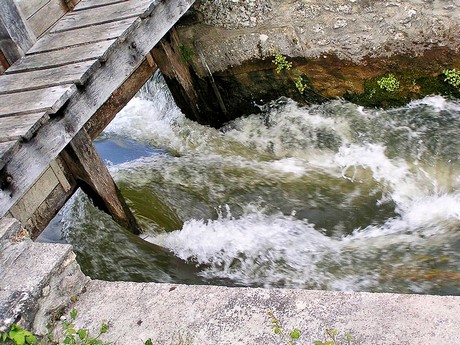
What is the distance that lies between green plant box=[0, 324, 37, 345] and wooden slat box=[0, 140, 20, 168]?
986mm

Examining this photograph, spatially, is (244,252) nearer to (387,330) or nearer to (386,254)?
(386,254)

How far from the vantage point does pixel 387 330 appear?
1793 millimetres

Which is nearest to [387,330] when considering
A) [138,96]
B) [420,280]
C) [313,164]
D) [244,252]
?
[420,280]

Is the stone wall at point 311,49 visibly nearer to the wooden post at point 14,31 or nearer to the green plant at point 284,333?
the wooden post at point 14,31

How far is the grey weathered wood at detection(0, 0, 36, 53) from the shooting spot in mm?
3311

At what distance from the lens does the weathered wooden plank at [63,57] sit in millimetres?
3268

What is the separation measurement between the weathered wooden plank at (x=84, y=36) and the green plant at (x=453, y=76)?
2627mm

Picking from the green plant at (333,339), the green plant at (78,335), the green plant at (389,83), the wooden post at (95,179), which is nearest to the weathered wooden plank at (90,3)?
the wooden post at (95,179)

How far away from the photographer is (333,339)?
70.8 inches

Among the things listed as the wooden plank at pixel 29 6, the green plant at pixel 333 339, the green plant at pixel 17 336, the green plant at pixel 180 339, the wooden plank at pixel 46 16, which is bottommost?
the green plant at pixel 333 339

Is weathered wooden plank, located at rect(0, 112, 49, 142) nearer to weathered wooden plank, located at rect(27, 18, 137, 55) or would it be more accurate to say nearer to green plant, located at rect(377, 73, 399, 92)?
weathered wooden plank, located at rect(27, 18, 137, 55)

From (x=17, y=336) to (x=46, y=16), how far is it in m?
2.68

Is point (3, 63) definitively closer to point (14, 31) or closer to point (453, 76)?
point (14, 31)

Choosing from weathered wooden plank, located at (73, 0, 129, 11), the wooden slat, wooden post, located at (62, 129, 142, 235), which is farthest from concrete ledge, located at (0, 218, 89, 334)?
weathered wooden plank, located at (73, 0, 129, 11)
